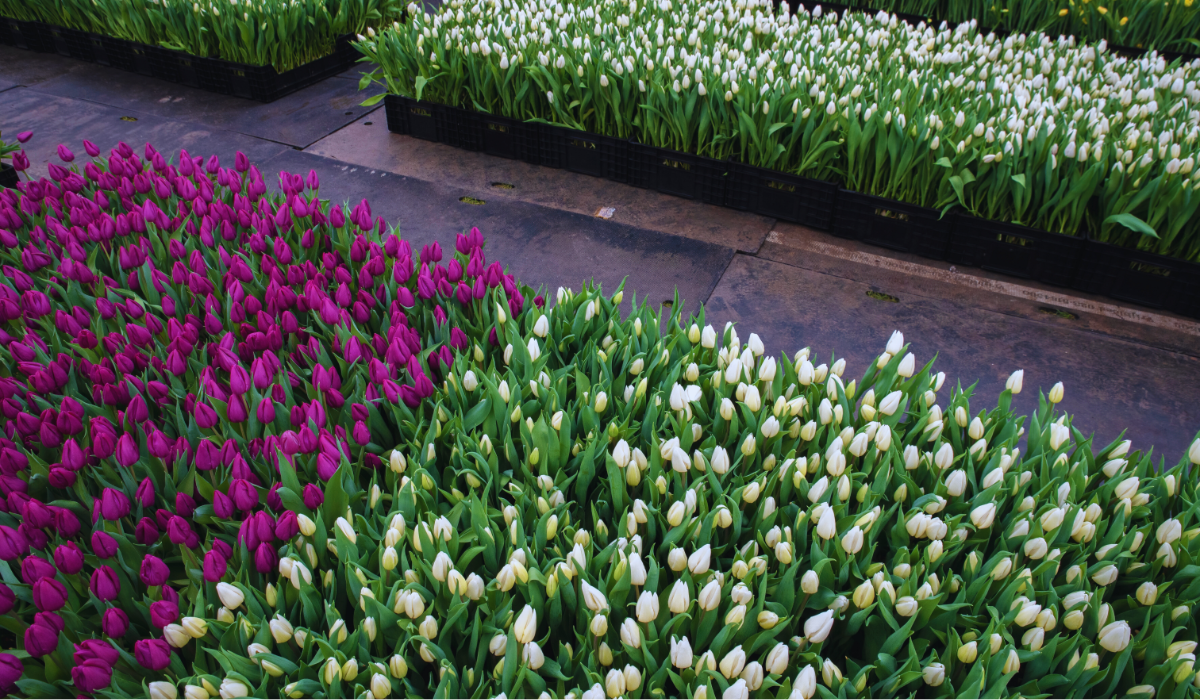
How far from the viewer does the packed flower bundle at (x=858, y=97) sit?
3477mm

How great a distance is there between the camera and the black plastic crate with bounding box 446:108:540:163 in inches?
191

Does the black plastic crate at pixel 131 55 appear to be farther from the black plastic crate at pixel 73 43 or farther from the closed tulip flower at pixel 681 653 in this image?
the closed tulip flower at pixel 681 653

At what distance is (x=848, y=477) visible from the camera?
5.34ft

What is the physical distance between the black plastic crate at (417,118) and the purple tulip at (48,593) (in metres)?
4.26

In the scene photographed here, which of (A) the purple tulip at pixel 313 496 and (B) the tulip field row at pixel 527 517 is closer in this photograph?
(B) the tulip field row at pixel 527 517

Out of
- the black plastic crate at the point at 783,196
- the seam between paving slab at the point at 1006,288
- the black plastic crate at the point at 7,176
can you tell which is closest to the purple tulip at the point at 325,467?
the seam between paving slab at the point at 1006,288

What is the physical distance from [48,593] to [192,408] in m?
0.61

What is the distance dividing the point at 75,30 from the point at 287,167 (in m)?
3.68

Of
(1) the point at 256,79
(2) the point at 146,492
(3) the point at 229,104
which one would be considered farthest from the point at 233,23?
(2) the point at 146,492

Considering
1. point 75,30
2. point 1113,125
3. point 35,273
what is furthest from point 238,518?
point 75,30

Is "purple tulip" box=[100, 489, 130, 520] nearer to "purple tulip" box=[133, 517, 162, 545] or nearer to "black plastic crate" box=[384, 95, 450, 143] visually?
"purple tulip" box=[133, 517, 162, 545]

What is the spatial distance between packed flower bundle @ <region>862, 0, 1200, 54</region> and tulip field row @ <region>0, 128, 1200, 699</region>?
16.5 feet

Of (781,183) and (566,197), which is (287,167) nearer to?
(566,197)

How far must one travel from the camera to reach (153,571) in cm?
141
